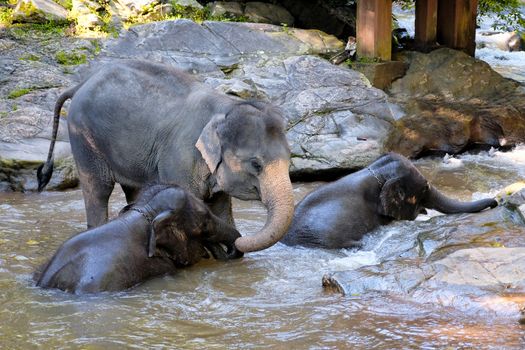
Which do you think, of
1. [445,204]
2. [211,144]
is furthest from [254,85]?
[211,144]

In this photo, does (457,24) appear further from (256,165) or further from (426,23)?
(256,165)

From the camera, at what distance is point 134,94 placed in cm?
760

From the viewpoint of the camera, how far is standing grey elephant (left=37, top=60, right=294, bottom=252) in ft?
21.5

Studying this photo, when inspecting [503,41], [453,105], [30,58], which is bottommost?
[503,41]

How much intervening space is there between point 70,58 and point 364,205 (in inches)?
243

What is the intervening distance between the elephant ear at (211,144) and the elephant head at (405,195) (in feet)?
6.68

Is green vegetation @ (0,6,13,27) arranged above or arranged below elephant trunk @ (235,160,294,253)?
above

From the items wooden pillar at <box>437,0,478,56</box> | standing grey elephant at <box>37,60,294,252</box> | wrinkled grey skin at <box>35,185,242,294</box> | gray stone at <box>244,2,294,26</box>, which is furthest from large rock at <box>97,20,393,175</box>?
wrinkled grey skin at <box>35,185,242,294</box>

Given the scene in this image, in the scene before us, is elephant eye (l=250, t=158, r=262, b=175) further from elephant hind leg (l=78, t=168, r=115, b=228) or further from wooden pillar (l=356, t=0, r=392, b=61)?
wooden pillar (l=356, t=0, r=392, b=61)

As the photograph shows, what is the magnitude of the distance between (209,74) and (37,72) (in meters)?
2.43

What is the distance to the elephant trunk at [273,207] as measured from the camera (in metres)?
6.30

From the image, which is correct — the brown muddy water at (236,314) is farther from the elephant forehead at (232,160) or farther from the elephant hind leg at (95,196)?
the elephant forehead at (232,160)

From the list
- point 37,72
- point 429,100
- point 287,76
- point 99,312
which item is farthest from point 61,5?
point 99,312

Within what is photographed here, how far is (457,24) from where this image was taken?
15398 mm
